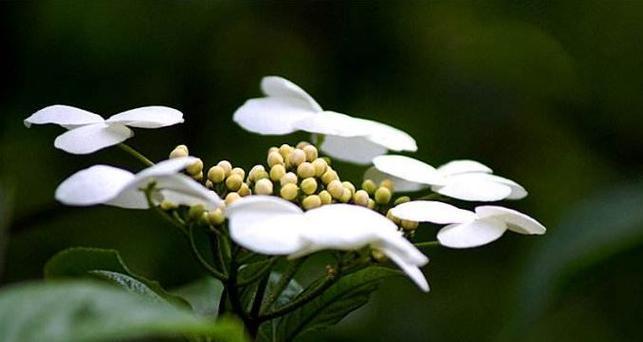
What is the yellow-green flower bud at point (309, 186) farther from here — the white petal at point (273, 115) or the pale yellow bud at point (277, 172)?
the white petal at point (273, 115)

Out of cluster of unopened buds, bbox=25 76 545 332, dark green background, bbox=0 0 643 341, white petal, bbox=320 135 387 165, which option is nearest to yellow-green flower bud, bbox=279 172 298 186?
cluster of unopened buds, bbox=25 76 545 332

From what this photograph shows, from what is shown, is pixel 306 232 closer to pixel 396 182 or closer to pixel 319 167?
pixel 319 167

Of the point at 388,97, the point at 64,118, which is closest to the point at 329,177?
the point at 64,118

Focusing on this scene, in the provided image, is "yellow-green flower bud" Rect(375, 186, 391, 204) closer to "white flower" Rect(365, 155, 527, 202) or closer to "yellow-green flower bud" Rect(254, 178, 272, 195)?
"white flower" Rect(365, 155, 527, 202)

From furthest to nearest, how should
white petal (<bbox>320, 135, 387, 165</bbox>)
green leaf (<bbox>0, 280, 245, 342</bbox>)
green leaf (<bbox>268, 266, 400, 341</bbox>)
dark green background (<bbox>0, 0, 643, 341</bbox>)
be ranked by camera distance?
dark green background (<bbox>0, 0, 643, 341</bbox>), white petal (<bbox>320, 135, 387, 165</bbox>), green leaf (<bbox>268, 266, 400, 341</bbox>), green leaf (<bbox>0, 280, 245, 342</bbox>)

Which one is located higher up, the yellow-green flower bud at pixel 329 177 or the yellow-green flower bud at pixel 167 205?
the yellow-green flower bud at pixel 329 177

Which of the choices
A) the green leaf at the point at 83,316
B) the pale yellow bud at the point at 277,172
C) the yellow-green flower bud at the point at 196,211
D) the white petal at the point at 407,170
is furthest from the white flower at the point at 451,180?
the green leaf at the point at 83,316

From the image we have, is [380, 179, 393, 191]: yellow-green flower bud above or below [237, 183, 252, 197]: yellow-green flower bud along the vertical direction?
above

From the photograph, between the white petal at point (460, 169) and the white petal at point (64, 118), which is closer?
the white petal at point (64, 118)
